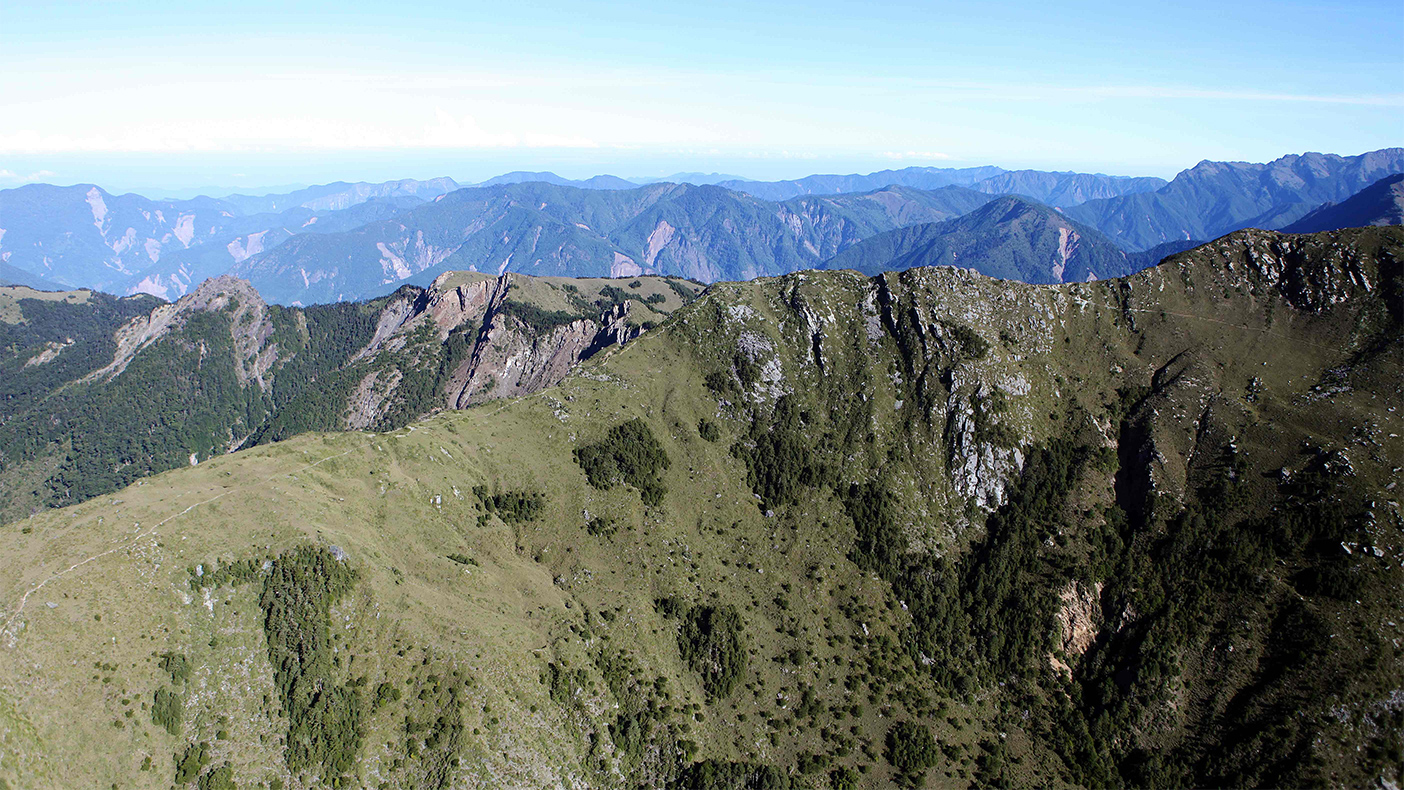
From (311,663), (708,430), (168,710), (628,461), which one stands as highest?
(708,430)

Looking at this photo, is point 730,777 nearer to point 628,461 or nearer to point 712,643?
point 712,643

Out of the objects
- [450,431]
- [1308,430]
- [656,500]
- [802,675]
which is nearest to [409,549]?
[450,431]

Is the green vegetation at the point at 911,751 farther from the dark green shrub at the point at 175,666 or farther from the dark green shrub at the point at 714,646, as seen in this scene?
the dark green shrub at the point at 175,666

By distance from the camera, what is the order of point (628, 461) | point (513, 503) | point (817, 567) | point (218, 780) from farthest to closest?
point (628, 461) → point (817, 567) → point (513, 503) → point (218, 780)

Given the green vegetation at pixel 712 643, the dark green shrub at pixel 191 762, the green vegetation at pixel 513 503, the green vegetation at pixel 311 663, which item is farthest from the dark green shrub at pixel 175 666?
the green vegetation at pixel 712 643

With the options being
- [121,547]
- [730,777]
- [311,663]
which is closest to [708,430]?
[730,777]

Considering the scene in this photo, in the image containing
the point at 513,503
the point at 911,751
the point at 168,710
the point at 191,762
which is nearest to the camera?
the point at 191,762

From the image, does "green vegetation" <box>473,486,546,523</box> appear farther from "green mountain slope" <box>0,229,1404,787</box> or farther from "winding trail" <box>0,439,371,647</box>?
"winding trail" <box>0,439,371,647</box>
